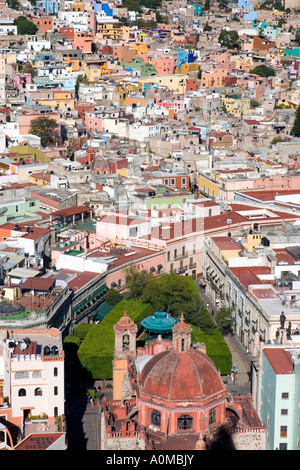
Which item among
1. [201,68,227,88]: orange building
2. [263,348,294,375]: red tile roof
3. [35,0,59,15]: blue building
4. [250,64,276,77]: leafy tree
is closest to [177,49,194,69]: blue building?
[250,64,276,77]: leafy tree

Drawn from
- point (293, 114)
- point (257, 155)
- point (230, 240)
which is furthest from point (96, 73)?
point (230, 240)

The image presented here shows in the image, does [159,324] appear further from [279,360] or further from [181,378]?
[181,378]

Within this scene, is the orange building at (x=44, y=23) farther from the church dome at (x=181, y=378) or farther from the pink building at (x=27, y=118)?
the church dome at (x=181, y=378)

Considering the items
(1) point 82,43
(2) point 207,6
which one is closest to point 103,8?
(1) point 82,43

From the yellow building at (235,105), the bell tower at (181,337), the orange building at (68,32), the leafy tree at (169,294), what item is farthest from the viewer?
the orange building at (68,32)

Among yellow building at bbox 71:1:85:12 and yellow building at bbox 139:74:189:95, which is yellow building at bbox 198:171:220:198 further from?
yellow building at bbox 71:1:85:12

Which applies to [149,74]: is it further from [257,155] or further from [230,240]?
[230,240]

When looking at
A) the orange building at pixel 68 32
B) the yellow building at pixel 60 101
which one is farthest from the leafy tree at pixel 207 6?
the yellow building at pixel 60 101
